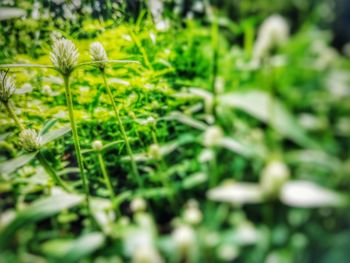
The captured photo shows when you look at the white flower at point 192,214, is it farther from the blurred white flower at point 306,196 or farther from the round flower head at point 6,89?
the round flower head at point 6,89

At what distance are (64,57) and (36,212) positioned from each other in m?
0.22

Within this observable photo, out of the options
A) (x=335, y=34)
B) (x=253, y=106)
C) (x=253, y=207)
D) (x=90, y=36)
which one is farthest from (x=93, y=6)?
(x=335, y=34)

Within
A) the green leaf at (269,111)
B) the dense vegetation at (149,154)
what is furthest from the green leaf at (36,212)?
the green leaf at (269,111)

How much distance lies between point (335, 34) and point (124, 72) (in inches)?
28.6

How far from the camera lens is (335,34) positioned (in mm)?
1022

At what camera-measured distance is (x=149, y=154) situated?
61cm

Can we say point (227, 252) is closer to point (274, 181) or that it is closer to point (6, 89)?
point (274, 181)

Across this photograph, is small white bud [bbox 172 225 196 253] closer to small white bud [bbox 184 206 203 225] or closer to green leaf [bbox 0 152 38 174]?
small white bud [bbox 184 206 203 225]

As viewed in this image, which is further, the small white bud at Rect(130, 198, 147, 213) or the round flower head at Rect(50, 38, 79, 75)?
the small white bud at Rect(130, 198, 147, 213)

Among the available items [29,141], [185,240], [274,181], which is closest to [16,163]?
[29,141]

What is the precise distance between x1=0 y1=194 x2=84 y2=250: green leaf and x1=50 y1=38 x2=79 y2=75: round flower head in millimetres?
181

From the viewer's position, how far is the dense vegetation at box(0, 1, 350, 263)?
0.49 m

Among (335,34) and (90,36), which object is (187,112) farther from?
(335,34)

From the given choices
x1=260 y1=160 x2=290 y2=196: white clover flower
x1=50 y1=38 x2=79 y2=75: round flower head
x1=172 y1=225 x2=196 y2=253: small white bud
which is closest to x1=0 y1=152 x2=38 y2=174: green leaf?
x1=50 y1=38 x2=79 y2=75: round flower head
